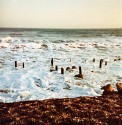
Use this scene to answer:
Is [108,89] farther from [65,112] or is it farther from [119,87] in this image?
[65,112]

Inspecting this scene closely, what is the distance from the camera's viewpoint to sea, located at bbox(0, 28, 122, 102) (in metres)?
3.23

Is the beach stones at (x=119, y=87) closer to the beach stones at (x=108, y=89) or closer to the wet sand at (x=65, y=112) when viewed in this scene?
the beach stones at (x=108, y=89)

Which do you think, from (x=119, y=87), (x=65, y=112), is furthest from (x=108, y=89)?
(x=65, y=112)

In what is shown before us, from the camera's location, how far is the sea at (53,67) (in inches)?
127

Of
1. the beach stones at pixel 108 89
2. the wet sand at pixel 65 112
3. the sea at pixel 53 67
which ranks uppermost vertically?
the sea at pixel 53 67

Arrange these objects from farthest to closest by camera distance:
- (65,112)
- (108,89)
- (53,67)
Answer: (53,67), (108,89), (65,112)

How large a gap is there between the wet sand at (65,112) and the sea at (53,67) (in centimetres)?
20

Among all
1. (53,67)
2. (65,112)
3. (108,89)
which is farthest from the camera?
(53,67)

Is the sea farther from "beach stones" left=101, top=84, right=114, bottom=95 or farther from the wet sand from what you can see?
the wet sand

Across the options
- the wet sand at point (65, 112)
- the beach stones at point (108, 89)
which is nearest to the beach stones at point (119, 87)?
the beach stones at point (108, 89)

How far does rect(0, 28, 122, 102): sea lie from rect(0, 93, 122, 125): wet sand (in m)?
0.20

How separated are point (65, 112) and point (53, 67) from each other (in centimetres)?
113

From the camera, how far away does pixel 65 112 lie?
109 inches
